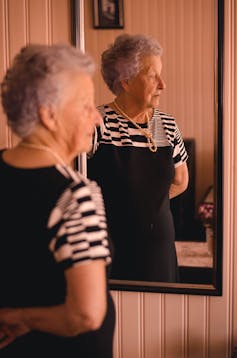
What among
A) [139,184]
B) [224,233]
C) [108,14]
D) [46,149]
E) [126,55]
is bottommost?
[224,233]

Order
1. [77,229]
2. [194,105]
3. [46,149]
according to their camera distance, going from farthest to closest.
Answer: [194,105]
[46,149]
[77,229]

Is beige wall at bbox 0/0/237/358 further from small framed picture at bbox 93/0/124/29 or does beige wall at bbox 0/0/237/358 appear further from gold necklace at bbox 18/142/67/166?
gold necklace at bbox 18/142/67/166

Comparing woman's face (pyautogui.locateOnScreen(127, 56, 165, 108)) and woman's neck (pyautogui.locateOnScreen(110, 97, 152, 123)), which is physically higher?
woman's face (pyautogui.locateOnScreen(127, 56, 165, 108))

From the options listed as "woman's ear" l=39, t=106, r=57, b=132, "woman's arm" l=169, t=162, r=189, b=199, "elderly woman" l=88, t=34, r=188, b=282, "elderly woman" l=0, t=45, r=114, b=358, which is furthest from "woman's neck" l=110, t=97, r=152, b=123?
"woman's ear" l=39, t=106, r=57, b=132

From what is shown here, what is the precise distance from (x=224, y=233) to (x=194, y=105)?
0.51 m

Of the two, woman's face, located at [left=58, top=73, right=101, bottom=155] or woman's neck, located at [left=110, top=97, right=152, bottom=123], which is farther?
woman's neck, located at [left=110, top=97, right=152, bottom=123]

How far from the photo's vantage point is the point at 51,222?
1.20 m

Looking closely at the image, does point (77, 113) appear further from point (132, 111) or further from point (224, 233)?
point (224, 233)

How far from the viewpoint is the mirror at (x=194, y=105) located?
2.01 metres

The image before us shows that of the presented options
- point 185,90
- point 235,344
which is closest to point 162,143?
point 185,90

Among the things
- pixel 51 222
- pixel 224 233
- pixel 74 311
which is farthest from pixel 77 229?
pixel 224 233

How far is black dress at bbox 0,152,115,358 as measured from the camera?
1180mm

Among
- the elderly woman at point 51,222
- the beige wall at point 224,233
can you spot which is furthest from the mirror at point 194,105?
the elderly woman at point 51,222

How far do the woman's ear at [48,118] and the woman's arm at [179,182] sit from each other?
2.92 feet
